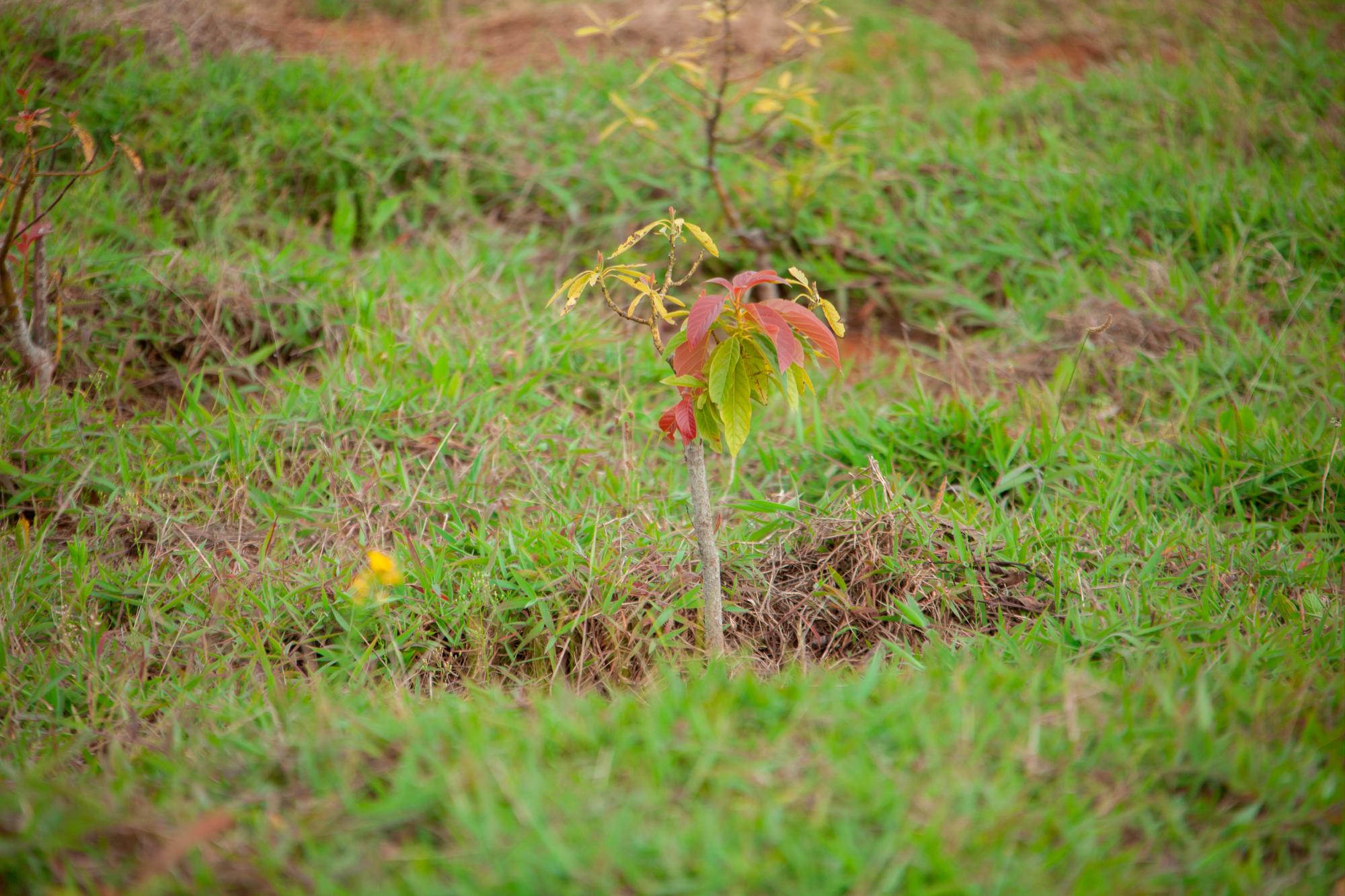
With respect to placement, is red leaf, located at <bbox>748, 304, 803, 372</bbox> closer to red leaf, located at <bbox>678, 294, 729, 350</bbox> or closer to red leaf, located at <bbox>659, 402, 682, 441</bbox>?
red leaf, located at <bbox>678, 294, 729, 350</bbox>

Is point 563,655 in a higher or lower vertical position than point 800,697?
lower

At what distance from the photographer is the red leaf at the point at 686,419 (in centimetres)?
183

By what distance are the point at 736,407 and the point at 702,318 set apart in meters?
0.18

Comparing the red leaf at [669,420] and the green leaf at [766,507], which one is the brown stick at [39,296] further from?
the green leaf at [766,507]

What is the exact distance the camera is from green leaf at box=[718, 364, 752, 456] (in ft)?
5.84

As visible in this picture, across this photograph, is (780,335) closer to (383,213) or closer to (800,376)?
(800,376)

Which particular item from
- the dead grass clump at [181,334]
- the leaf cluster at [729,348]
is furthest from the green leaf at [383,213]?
the leaf cluster at [729,348]

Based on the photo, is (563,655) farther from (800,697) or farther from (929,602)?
(929,602)

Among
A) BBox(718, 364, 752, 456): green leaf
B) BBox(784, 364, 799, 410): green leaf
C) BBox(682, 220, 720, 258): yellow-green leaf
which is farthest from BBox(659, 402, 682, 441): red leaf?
BBox(682, 220, 720, 258): yellow-green leaf

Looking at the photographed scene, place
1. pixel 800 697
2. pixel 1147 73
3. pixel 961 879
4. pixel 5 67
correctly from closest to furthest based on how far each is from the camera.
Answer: pixel 961 879, pixel 800 697, pixel 5 67, pixel 1147 73

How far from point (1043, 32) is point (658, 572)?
442 centimetres

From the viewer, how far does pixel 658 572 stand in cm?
224

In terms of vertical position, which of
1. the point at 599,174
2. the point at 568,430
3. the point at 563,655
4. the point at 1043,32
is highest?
the point at 1043,32

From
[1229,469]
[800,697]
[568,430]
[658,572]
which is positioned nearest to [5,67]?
[568,430]
